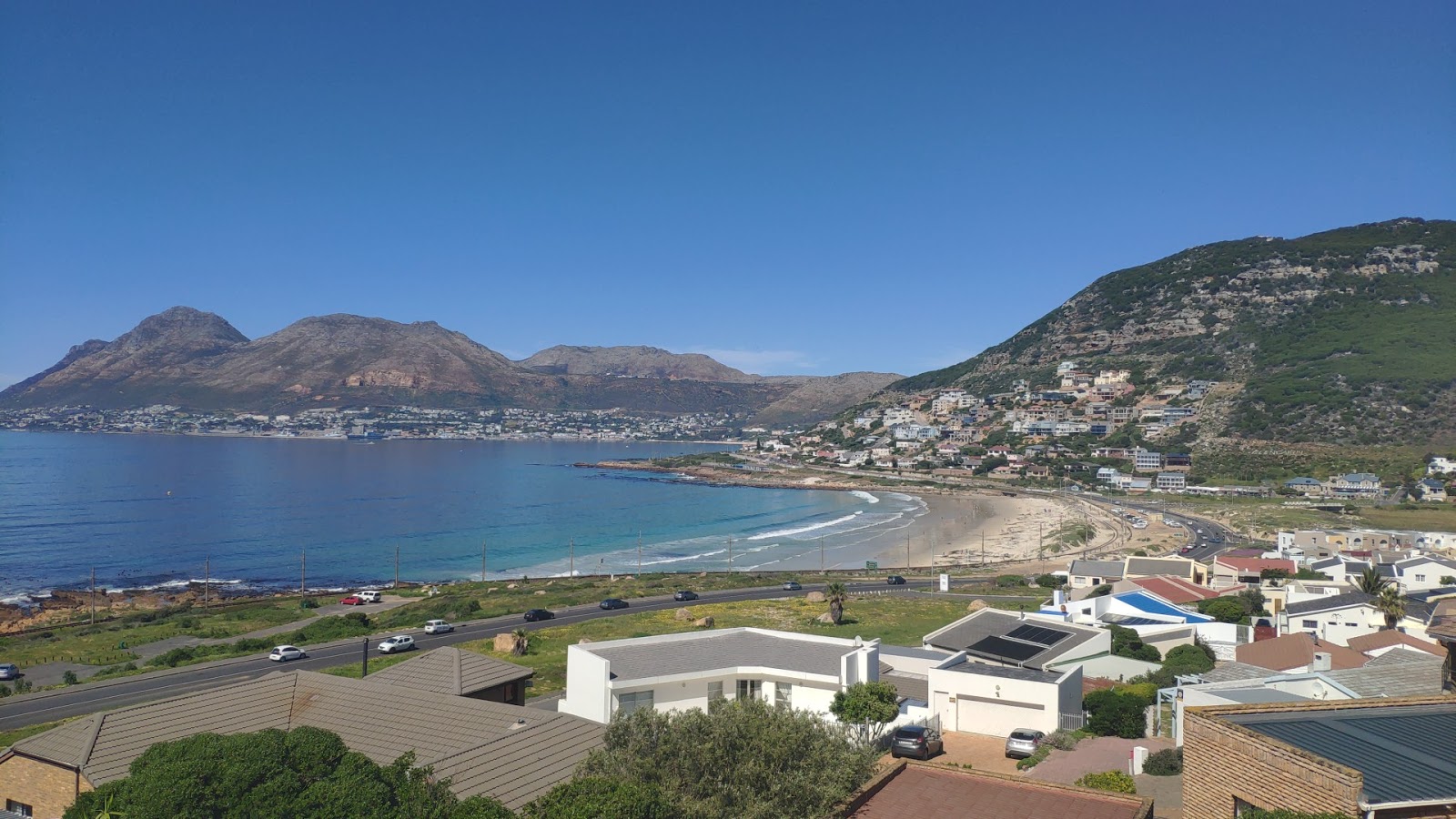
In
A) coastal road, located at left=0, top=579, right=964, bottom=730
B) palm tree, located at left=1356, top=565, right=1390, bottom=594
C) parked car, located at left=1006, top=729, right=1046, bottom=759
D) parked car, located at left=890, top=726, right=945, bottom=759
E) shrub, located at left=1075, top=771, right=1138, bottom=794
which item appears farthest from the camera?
palm tree, located at left=1356, top=565, right=1390, bottom=594

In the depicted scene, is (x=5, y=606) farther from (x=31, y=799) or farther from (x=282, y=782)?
(x=282, y=782)

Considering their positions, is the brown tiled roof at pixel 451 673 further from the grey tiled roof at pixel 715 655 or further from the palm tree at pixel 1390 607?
the palm tree at pixel 1390 607

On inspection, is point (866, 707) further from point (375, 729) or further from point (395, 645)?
point (395, 645)

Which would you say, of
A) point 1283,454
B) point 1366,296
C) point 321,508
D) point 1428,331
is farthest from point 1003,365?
point 321,508

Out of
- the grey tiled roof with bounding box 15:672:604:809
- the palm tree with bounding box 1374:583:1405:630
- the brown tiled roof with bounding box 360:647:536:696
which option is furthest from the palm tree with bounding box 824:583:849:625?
the grey tiled roof with bounding box 15:672:604:809

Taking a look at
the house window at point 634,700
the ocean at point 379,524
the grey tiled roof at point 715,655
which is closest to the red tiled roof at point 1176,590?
the grey tiled roof at point 715,655

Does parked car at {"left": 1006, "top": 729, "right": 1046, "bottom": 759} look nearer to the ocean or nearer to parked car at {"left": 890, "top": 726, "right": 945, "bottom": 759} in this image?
A: parked car at {"left": 890, "top": 726, "right": 945, "bottom": 759}
